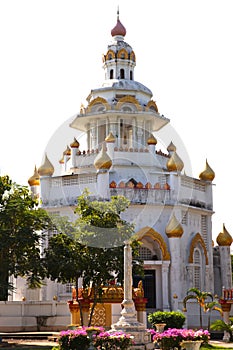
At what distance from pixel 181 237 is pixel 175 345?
51.0ft

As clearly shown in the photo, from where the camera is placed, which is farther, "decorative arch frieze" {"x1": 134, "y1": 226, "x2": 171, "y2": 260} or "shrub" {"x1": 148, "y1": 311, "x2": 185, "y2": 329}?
"decorative arch frieze" {"x1": 134, "y1": 226, "x2": 171, "y2": 260}

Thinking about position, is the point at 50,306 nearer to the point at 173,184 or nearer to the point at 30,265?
the point at 30,265

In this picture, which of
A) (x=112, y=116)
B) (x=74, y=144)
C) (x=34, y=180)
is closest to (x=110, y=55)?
(x=112, y=116)

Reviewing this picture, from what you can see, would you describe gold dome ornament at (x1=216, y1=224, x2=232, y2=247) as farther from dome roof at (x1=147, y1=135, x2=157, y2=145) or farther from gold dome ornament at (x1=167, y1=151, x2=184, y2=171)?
dome roof at (x1=147, y1=135, x2=157, y2=145)

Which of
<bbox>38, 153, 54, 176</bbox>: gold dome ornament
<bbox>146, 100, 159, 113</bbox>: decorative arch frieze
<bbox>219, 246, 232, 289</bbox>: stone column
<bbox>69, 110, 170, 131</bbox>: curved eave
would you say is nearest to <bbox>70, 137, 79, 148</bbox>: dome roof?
<bbox>69, 110, 170, 131</bbox>: curved eave

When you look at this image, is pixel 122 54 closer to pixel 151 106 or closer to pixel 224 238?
pixel 151 106

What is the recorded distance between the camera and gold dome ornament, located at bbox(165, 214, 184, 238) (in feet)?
110

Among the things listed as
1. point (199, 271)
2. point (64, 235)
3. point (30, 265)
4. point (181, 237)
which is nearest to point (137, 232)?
point (181, 237)

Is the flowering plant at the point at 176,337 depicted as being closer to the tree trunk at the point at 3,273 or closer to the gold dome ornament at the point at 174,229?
the tree trunk at the point at 3,273

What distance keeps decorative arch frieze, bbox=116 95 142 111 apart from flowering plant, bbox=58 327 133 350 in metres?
21.4

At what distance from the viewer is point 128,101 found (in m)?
38.6

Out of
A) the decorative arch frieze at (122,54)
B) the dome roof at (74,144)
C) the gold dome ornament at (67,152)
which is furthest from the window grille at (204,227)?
the decorative arch frieze at (122,54)

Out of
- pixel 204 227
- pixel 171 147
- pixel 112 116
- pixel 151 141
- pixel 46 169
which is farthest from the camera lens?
pixel 171 147

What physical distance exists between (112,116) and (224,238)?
1061cm
